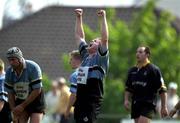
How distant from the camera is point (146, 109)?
21469 millimetres

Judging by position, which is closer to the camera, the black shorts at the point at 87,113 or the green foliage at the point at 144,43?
the black shorts at the point at 87,113

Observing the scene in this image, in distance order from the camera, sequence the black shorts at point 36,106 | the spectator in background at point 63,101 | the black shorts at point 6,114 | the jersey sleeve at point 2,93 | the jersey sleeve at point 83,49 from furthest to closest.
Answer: the spectator in background at point 63,101, the black shorts at point 6,114, the jersey sleeve at point 2,93, the black shorts at point 36,106, the jersey sleeve at point 83,49

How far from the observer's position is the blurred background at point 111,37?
38156 millimetres

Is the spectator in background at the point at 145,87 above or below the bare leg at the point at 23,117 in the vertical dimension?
above

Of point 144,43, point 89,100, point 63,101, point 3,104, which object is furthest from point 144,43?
point 89,100

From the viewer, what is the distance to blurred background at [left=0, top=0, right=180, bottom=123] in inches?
1502

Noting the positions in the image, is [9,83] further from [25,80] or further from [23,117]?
[23,117]

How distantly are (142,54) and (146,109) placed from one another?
3.62 ft

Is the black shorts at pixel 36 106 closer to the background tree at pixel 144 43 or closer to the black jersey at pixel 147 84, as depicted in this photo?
the black jersey at pixel 147 84

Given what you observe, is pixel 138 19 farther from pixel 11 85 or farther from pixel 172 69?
pixel 11 85

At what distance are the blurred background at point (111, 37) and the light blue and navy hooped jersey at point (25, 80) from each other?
762 centimetres

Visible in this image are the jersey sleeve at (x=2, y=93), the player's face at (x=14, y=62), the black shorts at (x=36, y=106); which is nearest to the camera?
the player's face at (x=14, y=62)

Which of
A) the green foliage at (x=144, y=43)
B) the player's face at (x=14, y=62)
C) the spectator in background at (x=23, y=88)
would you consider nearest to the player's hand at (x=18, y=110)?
the spectator in background at (x=23, y=88)

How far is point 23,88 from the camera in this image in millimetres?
20016
